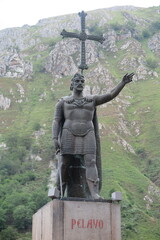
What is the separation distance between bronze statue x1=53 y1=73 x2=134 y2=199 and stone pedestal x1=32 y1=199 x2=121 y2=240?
60cm

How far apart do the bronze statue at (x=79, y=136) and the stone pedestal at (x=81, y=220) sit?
23.7 inches

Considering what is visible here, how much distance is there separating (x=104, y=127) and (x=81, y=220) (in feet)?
317

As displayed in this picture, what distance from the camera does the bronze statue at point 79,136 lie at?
40.2 feet

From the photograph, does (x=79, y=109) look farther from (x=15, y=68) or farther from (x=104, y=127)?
(x=15, y=68)

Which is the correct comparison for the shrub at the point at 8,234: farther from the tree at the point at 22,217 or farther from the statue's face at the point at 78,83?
the statue's face at the point at 78,83

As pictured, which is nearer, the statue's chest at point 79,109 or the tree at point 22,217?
the statue's chest at point 79,109

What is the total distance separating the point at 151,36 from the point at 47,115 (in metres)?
78.0

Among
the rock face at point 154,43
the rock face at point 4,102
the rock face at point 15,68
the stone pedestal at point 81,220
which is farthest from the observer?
the rock face at point 154,43

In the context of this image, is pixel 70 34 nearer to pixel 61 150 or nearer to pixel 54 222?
pixel 61 150

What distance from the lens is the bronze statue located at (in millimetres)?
A: 12266

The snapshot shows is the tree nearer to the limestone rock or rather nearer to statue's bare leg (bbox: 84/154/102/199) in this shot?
statue's bare leg (bbox: 84/154/102/199)

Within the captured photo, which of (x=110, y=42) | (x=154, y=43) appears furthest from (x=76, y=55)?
(x=154, y=43)

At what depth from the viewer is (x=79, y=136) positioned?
40.6ft

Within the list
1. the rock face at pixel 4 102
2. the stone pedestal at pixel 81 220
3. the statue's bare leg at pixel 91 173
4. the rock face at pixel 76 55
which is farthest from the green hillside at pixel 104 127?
the stone pedestal at pixel 81 220
